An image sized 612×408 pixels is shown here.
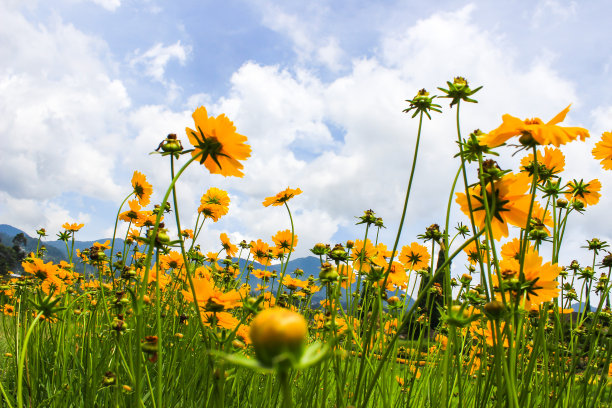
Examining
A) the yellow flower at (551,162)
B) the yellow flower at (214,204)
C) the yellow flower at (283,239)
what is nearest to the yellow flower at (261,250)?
the yellow flower at (283,239)

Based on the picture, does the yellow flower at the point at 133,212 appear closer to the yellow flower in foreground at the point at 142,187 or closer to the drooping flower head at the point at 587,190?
the yellow flower in foreground at the point at 142,187

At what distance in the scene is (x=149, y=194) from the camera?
6.34ft

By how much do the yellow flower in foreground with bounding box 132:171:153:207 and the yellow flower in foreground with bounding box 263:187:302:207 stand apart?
670mm

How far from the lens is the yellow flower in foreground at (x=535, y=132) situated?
30.1 inches

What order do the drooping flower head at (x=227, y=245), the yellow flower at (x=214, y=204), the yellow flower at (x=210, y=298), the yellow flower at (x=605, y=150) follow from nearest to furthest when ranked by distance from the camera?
the yellow flower at (x=210, y=298)
the yellow flower at (x=605, y=150)
the yellow flower at (x=214, y=204)
the drooping flower head at (x=227, y=245)

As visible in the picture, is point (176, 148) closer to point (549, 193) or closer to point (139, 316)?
point (139, 316)

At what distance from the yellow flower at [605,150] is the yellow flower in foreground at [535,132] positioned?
1119 mm

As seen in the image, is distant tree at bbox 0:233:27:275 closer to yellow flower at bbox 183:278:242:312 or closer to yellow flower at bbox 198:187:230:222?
yellow flower at bbox 198:187:230:222

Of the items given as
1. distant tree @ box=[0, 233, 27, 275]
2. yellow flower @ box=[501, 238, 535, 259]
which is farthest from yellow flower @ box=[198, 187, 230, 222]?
distant tree @ box=[0, 233, 27, 275]

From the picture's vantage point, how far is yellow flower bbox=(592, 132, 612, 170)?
1.67 meters

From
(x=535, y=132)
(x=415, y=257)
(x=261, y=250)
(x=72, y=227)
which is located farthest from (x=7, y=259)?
(x=535, y=132)

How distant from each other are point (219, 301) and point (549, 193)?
130 centimetres

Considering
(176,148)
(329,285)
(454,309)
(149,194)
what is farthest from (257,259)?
(454,309)

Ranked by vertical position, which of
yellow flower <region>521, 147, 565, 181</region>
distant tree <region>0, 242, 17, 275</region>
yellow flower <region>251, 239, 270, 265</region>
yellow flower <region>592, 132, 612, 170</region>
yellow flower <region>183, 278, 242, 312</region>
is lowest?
distant tree <region>0, 242, 17, 275</region>
